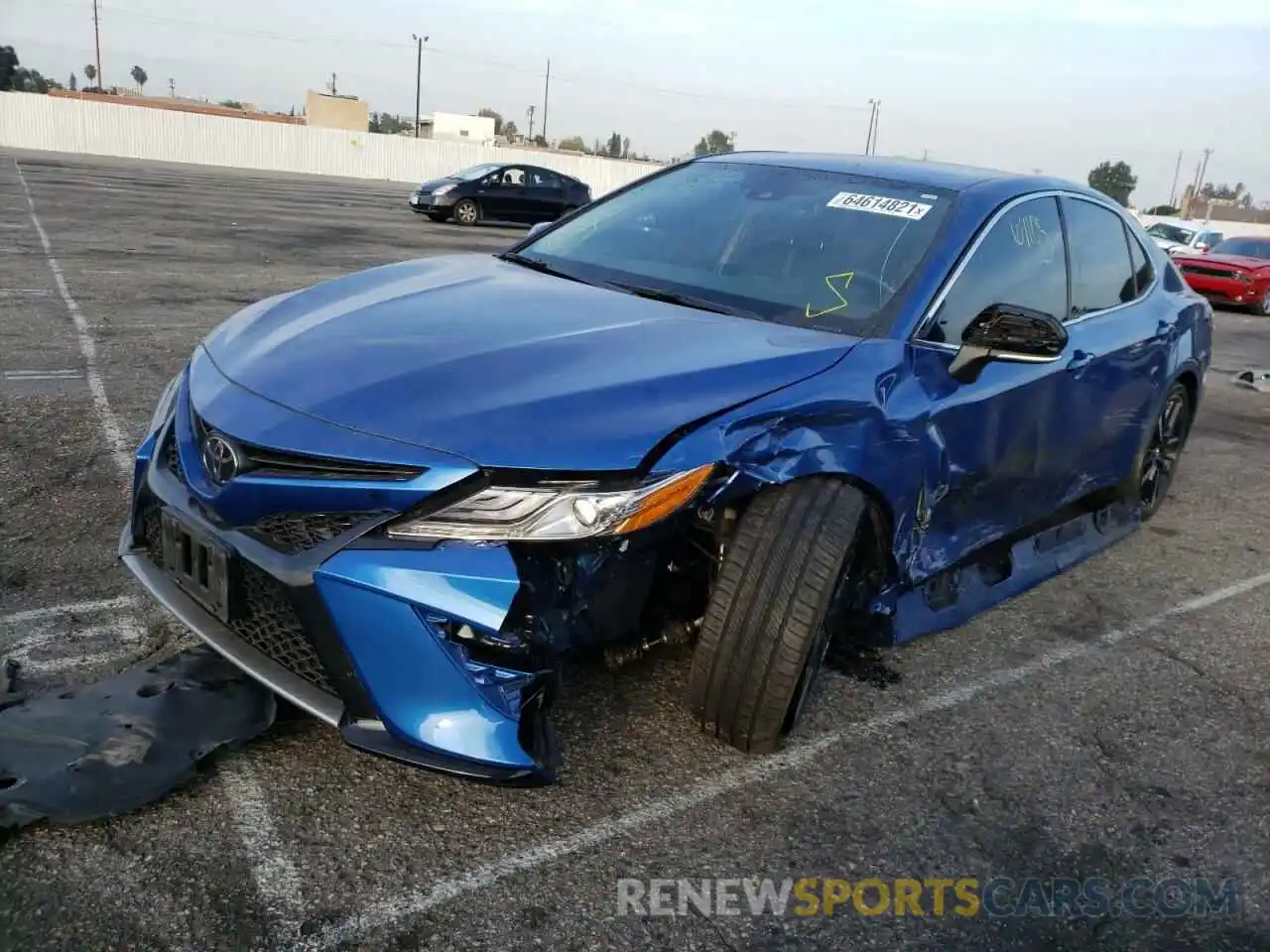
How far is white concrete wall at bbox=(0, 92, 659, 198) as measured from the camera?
39750 mm

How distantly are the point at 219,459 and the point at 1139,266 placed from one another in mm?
3976

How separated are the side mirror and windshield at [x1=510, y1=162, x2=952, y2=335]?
27cm

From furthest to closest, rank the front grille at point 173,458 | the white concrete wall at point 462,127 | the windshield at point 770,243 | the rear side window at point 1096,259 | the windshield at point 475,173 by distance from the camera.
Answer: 1. the white concrete wall at point 462,127
2. the windshield at point 475,173
3. the rear side window at point 1096,259
4. the windshield at point 770,243
5. the front grille at point 173,458

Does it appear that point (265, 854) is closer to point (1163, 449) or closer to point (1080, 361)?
point (1080, 361)

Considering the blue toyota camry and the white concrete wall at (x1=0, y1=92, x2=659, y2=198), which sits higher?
the blue toyota camry

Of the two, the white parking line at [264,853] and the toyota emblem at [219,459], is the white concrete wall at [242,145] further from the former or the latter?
the white parking line at [264,853]

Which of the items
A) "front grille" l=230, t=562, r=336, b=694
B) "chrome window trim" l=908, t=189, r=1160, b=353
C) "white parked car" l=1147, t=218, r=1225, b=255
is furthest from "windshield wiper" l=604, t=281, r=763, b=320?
"white parked car" l=1147, t=218, r=1225, b=255

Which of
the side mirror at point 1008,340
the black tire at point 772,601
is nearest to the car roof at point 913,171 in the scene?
the side mirror at point 1008,340

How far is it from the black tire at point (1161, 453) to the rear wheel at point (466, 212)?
64.0 feet

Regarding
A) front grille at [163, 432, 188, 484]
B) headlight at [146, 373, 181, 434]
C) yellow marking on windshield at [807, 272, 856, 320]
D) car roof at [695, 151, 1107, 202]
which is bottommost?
front grille at [163, 432, 188, 484]

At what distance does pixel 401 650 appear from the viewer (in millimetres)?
2213

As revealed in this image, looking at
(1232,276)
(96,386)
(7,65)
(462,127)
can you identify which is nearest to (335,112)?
(462,127)

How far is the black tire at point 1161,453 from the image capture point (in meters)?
4.84

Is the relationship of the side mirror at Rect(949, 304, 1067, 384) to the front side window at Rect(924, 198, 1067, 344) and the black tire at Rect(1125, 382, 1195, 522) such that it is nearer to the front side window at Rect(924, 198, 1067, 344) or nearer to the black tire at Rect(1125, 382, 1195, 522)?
the front side window at Rect(924, 198, 1067, 344)
